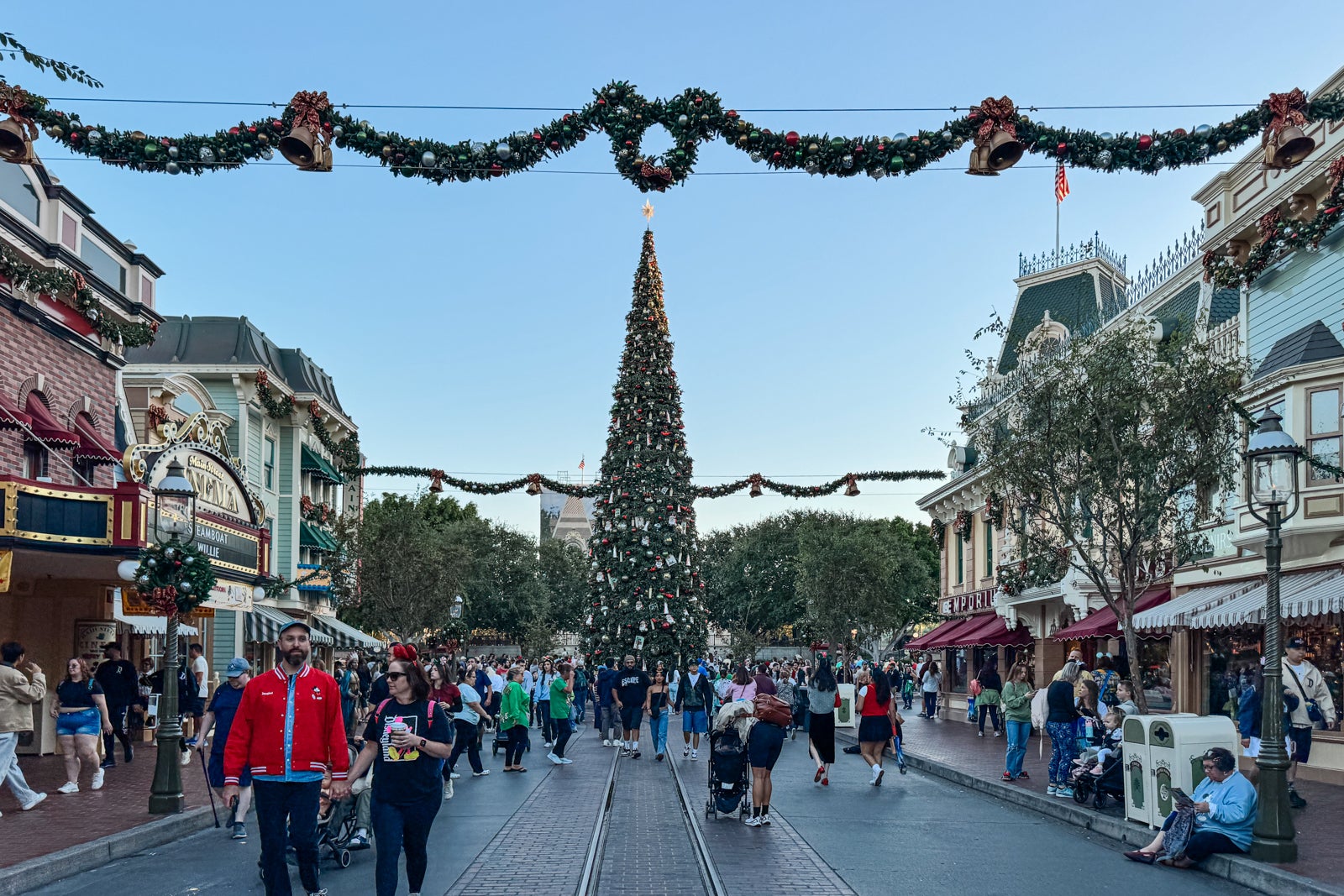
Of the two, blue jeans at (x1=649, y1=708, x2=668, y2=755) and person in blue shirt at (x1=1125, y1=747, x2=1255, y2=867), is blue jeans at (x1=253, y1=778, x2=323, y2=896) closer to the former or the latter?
person in blue shirt at (x1=1125, y1=747, x2=1255, y2=867)

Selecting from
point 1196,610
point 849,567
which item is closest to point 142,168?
point 1196,610

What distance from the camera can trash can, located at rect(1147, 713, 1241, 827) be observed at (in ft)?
41.2

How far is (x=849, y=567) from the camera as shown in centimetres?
5347

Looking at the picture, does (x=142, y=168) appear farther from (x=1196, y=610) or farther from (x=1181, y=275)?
(x=1181, y=275)

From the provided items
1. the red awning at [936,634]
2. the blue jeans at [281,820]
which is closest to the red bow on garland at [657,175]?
the blue jeans at [281,820]

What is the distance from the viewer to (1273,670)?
38.4ft

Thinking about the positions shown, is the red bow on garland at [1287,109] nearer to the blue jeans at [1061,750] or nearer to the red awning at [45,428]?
the blue jeans at [1061,750]

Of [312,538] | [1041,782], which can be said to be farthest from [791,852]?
[312,538]

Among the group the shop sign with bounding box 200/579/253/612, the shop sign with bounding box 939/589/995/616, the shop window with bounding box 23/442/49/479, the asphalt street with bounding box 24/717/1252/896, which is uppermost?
the shop window with bounding box 23/442/49/479

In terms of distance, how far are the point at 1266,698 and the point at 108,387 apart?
21040mm

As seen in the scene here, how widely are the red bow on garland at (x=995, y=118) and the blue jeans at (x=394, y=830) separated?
21.0ft

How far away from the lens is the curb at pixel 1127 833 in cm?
995

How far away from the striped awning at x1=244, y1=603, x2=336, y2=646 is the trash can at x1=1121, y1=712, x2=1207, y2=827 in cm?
2385

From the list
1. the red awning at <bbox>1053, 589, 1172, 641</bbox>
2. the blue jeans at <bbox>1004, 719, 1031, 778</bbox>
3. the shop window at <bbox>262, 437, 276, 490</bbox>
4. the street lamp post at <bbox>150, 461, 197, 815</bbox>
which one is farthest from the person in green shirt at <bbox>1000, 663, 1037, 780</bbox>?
the shop window at <bbox>262, 437, 276, 490</bbox>
